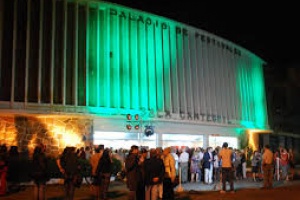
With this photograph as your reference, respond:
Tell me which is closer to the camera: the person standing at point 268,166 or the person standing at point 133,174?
the person standing at point 133,174

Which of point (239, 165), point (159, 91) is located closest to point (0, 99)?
point (159, 91)

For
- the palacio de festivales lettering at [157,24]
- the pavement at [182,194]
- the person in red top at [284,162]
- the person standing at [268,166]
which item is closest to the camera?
the pavement at [182,194]

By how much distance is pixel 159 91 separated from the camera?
2522 cm

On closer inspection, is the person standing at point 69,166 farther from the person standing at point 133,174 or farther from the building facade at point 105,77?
the building facade at point 105,77

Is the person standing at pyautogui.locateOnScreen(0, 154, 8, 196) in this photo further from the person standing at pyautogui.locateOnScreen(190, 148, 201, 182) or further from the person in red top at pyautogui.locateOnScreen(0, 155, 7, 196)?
the person standing at pyautogui.locateOnScreen(190, 148, 201, 182)

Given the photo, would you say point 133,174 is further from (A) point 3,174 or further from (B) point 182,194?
(A) point 3,174

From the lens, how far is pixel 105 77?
75.9ft

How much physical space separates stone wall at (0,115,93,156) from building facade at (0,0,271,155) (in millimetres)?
49

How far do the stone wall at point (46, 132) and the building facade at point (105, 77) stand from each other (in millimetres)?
49

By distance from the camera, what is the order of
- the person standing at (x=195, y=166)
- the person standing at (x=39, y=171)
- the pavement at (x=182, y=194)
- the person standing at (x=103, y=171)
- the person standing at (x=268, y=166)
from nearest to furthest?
1. the person standing at (x=39, y=171)
2. the person standing at (x=103, y=171)
3. the pavement at (x=182, y=194)
4. the person standing at (x=268, y=166)
5. the person standing at (x=195, y=166)

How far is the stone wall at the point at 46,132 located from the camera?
2070cm

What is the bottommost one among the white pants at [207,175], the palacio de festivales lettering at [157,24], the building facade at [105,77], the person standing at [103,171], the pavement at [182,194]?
the pavement at [182,194]

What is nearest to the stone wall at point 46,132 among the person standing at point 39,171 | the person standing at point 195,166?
the person standing at point 195,166

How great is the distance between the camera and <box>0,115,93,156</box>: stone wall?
20.7 meters
